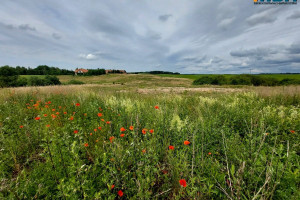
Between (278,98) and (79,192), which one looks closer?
(79,192)

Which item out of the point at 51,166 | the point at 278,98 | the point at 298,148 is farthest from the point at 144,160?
the point at 278,98

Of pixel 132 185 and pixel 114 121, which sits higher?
pixel 114 121

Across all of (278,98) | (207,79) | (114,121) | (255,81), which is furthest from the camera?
(207,79)

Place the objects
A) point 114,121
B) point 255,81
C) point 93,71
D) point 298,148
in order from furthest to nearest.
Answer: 1. point 93,71
2. point 255,81
3. point 114,121
4. point 298,148

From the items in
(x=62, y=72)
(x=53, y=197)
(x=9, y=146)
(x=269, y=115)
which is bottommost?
(x=53, y=197)

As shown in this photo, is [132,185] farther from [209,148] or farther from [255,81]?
[255,81]

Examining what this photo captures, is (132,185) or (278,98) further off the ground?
(278,98)

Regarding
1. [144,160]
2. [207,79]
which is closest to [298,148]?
[144,160]

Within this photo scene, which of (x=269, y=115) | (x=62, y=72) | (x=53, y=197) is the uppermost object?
(x=62, y=72)

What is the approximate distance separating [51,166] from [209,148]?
266 cm

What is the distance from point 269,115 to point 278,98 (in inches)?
202

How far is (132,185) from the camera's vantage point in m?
1.62

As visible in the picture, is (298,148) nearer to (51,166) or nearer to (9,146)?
(51,166)

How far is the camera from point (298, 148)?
7.86 ft
